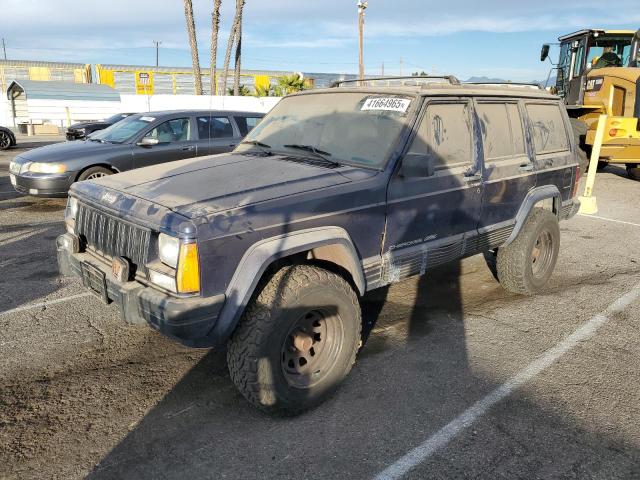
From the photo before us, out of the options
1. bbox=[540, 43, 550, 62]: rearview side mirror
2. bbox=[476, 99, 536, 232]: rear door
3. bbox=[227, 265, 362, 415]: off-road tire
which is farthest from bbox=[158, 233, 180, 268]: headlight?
bbox=[540, 43, 550, 62]: rearview side mirror

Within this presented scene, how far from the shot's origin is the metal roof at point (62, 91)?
1110 inches

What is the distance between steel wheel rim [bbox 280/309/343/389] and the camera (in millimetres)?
3225

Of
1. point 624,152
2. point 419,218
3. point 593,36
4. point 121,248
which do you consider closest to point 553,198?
point 419,218

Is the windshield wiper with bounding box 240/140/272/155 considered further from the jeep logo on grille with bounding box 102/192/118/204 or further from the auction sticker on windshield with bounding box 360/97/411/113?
the jeep logo on grille with bounding box 102/192/118/204

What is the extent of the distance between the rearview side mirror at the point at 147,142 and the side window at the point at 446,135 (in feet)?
17.5

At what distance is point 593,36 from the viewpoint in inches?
518

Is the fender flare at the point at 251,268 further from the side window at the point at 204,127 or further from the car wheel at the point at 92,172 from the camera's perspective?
the side window at the point at 204,127

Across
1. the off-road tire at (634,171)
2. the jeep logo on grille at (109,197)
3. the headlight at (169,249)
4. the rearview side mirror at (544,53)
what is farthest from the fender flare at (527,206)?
the rearview side mirror at (544,53)

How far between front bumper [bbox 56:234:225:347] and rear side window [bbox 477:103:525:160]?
9.01ft

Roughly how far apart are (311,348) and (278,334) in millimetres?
414

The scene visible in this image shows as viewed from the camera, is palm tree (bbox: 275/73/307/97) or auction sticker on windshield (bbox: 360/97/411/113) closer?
auction sticker on windshield (bbox: 360/97/411/113)

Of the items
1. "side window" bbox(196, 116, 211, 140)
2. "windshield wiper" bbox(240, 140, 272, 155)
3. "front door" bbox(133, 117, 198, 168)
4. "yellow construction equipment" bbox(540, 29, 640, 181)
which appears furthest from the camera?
"yellow construction equipment" bbox(540, 29, 640, 181)

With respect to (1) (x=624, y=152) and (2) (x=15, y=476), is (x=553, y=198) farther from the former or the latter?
(1) (x=624, y=152)

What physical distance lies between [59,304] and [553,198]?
486cm
